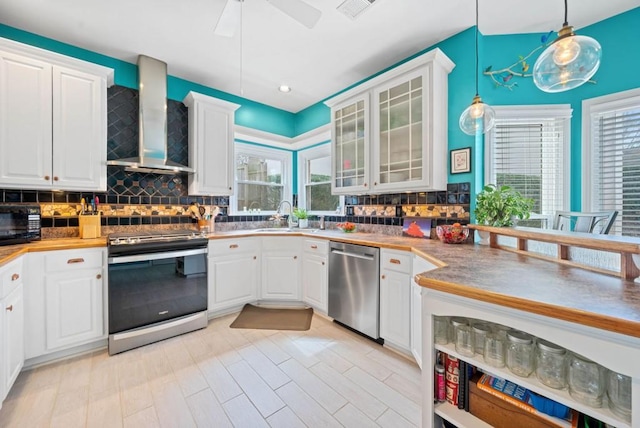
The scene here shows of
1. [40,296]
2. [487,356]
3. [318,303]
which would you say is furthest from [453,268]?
[40,296]

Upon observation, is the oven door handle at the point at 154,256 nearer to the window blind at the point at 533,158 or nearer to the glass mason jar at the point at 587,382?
the glass mason jar at the point at 587,382

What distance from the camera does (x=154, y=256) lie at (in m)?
2.33

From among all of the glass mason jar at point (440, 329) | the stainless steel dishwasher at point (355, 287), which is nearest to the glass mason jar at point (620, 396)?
the glass mason jar at point (440, 329)

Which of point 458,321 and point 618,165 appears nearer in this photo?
point 458,321

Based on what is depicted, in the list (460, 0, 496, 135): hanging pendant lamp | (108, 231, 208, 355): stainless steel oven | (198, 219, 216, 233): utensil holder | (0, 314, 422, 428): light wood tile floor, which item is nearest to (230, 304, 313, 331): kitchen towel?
(0, 314, 422, 428): light wood tile floor

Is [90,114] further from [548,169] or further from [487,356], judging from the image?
[548,169]

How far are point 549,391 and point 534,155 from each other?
2.22 meters

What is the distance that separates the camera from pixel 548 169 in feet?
7.61

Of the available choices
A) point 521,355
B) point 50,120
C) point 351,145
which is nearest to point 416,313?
point 521,355

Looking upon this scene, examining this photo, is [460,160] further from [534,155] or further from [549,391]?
[549,391]

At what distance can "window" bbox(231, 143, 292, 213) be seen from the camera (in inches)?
149

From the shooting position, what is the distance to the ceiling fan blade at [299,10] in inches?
63.2

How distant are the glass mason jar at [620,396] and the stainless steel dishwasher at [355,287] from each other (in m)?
1.55

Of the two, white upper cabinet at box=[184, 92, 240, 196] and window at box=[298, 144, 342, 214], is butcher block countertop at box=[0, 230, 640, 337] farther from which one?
window at box=[298, 144, 342, 214]
